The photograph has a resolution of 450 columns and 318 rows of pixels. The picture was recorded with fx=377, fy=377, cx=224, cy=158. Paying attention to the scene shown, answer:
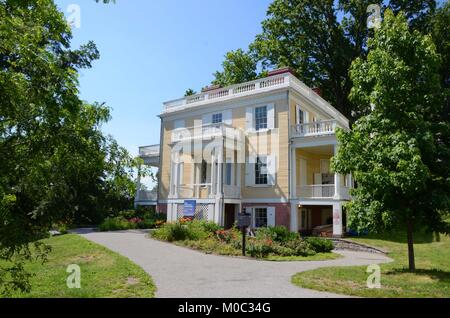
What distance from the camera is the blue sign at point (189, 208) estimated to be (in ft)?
77.5

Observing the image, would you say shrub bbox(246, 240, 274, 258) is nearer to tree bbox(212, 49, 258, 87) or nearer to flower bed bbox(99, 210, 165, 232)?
flower bed bbox(99, 210, 165, 232)

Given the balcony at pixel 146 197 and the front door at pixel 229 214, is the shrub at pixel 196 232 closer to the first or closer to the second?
the front door at pixel 229 214

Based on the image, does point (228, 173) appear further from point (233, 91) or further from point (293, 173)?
point (233, 91)

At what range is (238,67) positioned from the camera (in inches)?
1550

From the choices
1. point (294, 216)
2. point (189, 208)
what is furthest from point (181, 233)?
point (294, 216)

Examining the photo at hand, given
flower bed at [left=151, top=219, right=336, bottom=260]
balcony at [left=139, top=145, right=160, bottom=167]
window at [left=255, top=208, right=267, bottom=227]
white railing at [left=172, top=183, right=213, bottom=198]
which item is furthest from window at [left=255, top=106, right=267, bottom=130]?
balcony at [left=139, top=145, right=160, bottom=167]

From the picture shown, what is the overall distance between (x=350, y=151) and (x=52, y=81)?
8594 mm

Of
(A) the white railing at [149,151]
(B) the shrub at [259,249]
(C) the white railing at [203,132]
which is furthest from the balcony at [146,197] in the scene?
(B) the shrub at [259,249]

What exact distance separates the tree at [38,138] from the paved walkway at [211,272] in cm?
333

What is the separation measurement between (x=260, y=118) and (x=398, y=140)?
586 inches

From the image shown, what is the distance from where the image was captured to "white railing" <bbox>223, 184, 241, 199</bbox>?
2341cm

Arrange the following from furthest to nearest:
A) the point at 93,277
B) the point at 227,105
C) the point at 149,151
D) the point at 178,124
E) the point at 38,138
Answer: the point at 149,151, the point at 178,124, the point at 227,105, the point at 93,277, the point at 38,138

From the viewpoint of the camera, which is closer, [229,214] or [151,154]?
[229,214]
